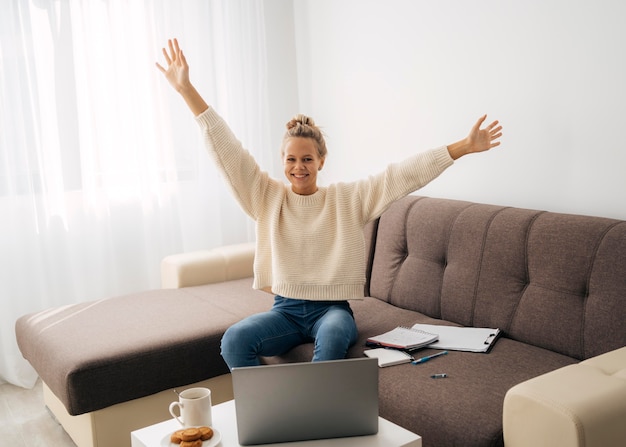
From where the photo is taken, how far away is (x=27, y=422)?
2.71 m

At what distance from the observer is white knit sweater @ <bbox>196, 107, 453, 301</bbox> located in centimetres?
224

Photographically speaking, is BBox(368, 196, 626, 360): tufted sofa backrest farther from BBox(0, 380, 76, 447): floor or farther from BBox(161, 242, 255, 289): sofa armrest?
BBox(0, 380, 76, 447): floor

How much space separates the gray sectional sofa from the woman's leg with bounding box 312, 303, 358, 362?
77mm

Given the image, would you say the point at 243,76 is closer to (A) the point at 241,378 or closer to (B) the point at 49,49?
(B) the point at 49,49

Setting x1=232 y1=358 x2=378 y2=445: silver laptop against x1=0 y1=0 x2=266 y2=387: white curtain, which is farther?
x1=0 y1=0 x2=266 y2=387: white curtain

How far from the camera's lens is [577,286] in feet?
6.75

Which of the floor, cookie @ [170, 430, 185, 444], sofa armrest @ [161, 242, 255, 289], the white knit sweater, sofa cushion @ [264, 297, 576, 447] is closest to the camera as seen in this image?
cookie @ [170, 430, 185, 444]

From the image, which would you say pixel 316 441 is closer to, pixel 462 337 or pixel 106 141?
pixel 462 337

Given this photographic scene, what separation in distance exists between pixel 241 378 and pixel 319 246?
90 centimetres

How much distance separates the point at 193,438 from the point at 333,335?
0.65 m

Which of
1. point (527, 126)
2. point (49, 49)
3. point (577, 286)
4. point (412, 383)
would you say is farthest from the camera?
point (49, 49)

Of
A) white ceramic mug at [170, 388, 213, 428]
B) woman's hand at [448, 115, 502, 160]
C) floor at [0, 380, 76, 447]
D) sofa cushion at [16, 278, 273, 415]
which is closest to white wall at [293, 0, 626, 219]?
woman's hand at [448, 115, 502, 160]

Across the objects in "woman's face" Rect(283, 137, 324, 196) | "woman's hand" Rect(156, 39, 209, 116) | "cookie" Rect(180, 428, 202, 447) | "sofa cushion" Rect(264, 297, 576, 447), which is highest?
"woman's hand" Rect(156, 39, 209, 116)

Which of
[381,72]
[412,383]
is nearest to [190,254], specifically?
[381,72]
